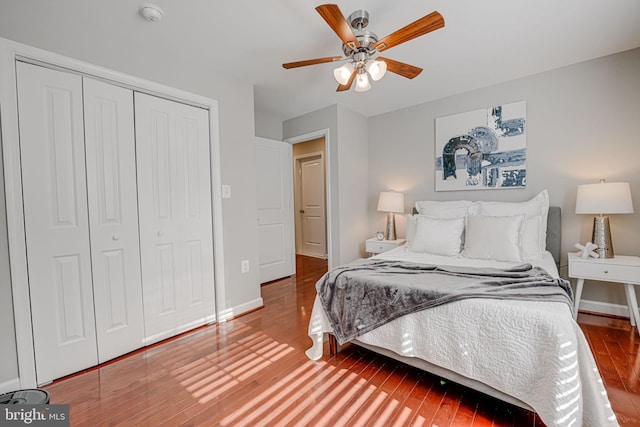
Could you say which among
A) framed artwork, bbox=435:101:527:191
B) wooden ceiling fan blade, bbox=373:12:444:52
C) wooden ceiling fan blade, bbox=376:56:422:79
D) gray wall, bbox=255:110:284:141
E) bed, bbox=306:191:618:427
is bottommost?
bed, bbox=306:191:618:427

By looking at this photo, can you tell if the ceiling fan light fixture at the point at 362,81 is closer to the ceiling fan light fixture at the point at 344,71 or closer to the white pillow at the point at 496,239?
the ceiling fan light fixture at the point at 344,71

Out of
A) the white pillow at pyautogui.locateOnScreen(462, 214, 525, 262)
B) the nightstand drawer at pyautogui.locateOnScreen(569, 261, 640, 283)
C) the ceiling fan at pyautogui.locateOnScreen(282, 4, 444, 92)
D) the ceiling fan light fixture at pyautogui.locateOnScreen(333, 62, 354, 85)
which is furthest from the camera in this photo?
the white pillow at pyautogui.locateOnScreen(462, 214, 525, 262)

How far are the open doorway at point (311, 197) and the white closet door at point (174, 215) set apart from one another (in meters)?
2.96

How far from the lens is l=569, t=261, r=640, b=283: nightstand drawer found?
2.14m

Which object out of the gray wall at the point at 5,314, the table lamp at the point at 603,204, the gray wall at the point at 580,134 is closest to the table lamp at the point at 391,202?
the gray wall at the point at 580,134

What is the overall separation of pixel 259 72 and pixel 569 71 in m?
3.02

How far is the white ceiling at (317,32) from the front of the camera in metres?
1.73

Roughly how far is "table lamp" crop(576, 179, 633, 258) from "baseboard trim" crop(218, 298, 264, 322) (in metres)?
3.15

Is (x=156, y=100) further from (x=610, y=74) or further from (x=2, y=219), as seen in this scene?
(x=610, y=74)

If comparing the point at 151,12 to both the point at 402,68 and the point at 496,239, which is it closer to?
the point at 402,68

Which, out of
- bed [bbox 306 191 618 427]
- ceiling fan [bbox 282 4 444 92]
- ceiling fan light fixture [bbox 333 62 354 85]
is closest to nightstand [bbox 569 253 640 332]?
bed [bbox 306 191 618 427]

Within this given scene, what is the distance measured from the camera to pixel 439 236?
2646 mm

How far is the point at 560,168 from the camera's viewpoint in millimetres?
2734

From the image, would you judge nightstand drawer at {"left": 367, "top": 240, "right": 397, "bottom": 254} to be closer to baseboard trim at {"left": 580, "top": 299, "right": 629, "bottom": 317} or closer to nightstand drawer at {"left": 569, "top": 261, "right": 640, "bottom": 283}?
nightstand drawer at {"left": 569, "top": 261, "right": 640, "bottom": 283}
